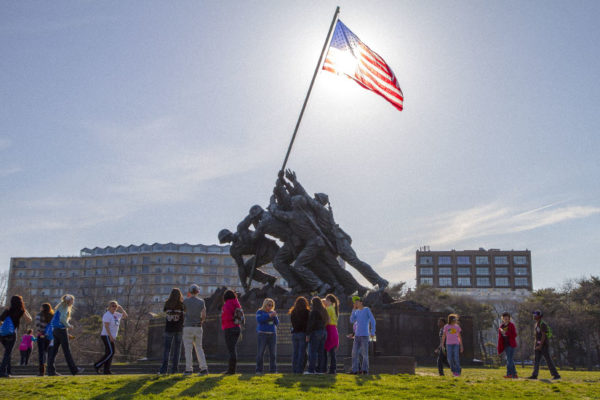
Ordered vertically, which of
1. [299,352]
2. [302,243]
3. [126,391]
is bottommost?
[126,391]

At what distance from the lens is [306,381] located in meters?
10.2

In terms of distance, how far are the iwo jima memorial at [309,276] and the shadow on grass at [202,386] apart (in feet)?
27.5

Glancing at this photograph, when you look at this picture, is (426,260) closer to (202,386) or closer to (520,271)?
(520,271)

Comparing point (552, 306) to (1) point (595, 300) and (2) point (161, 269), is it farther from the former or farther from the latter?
(2) point (161, 269)

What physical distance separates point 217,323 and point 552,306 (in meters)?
40.0

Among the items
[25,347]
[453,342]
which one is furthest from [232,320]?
[25,347]

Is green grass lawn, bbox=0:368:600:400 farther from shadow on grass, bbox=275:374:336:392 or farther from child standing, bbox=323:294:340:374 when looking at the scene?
child standing, bbox=323:294:340:374

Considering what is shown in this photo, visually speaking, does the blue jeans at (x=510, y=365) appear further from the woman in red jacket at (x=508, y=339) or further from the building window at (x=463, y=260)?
the building window at (x=463, y=260)

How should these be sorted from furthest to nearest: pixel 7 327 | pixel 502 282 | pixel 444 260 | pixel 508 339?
pixel 444 260 < pixel 502 282 < pixel 508 339 < pixel 7 327

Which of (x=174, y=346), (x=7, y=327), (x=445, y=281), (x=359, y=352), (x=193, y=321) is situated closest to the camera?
(x=193, y=321)

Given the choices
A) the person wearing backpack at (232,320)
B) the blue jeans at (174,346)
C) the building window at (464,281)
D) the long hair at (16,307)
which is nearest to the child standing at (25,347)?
the long hair at (16,307)

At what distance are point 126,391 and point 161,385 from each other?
0.67 meters

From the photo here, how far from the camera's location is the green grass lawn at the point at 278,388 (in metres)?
8.89

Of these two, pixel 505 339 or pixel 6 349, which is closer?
pixel 6 349
